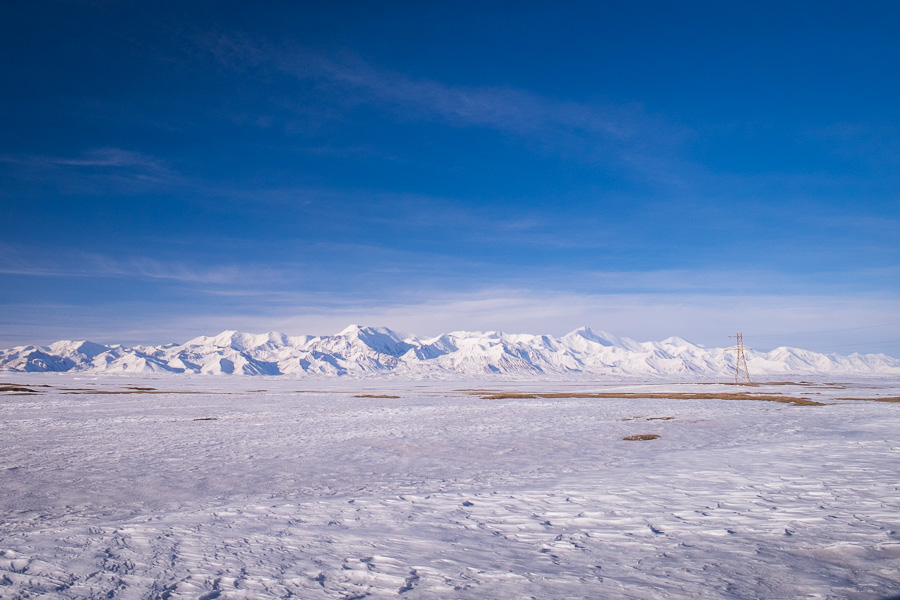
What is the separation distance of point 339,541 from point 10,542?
492cm

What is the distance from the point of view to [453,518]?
374 inches

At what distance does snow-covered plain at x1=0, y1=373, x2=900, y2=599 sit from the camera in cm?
641

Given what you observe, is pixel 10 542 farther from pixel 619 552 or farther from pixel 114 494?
pixel 619 552

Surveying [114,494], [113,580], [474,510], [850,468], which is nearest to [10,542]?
[113,580]

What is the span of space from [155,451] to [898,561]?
1969 centimetres

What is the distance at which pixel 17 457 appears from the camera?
17.4 m

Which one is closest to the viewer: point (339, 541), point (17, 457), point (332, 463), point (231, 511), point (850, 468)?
point (339, 541)

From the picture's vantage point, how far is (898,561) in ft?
22.8

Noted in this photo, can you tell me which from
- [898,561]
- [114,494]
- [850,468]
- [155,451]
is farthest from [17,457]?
[850,468]

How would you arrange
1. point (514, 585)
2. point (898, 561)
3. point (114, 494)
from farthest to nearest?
point (114, 494)
point (898, 561)
point (514, 585)

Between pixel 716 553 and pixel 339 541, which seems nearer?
pixel 716 553

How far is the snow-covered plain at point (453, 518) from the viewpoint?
21.0ft

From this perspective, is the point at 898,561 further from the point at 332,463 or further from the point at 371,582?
the point at 332,463

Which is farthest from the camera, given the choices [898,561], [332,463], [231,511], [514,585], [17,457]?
[17,457]
